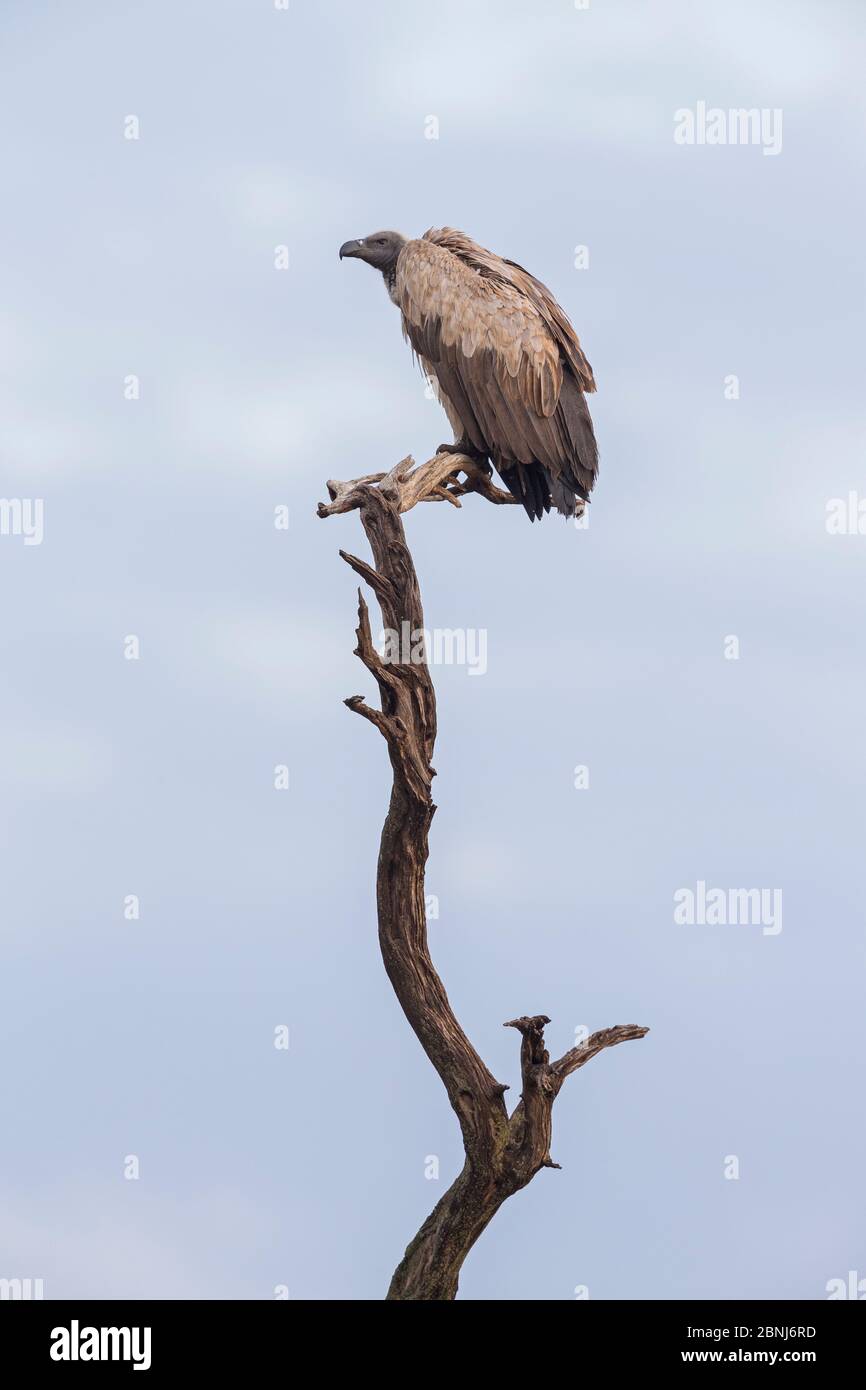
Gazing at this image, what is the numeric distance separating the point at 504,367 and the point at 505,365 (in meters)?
0.01

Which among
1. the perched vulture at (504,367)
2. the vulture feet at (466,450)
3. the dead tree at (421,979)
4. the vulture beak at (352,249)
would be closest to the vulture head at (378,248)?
the vulture beak at (352,249)

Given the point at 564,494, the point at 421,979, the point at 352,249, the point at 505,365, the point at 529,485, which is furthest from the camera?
the point at 352,249

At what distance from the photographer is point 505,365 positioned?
30.9ft

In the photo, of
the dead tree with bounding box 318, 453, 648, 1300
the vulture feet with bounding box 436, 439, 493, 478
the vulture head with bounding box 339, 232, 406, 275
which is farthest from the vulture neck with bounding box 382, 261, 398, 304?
the dead tree with bounding box 318, 453, 648, 1300

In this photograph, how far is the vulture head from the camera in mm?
10047

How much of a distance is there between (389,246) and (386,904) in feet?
14.1

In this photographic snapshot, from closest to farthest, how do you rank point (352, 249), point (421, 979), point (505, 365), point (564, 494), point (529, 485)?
point (421, 979) < point (505, 365) < point (564, 494) < point (529, 485) < point (352, 249)

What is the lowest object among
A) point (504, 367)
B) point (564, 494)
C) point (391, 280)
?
point (564, 494)

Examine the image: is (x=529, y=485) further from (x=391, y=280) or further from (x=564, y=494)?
(x=391, y=280)

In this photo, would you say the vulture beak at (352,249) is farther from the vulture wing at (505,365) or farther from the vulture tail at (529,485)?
the vulture tail at (529,485)

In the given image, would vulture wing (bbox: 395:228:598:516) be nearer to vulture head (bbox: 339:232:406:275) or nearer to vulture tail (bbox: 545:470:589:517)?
vulture tail (bbox: 545:470:589:517)

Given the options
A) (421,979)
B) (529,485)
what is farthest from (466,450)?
(421,979)

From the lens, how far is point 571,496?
9.61 metres

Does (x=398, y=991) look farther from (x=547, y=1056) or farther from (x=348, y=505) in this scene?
(x=348, y=505)
